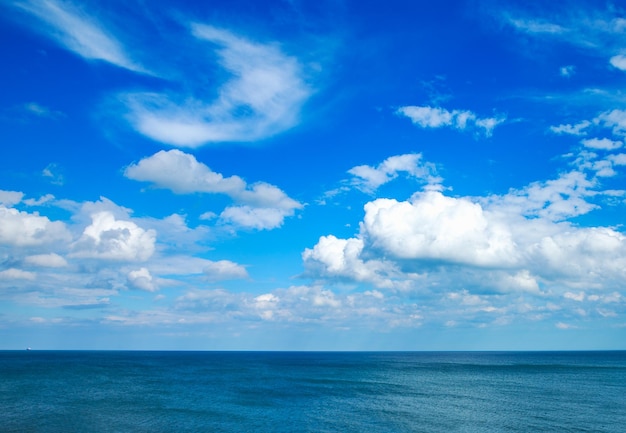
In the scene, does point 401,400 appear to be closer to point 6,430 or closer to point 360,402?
point 360,402

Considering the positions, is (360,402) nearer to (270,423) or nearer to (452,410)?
(452,410)

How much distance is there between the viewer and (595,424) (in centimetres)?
6538

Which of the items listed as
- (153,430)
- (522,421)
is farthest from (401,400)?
(153,430)

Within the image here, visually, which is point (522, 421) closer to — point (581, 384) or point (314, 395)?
point (314, 395)

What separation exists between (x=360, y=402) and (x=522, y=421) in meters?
28.7

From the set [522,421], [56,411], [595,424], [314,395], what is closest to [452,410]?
[522,421]

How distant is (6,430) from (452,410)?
63807mm

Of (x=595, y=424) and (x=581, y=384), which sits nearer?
(x=595, y=424)

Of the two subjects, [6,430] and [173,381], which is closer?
[6,430]

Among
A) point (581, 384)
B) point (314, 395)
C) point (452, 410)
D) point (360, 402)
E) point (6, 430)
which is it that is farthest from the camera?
point (581, 384)

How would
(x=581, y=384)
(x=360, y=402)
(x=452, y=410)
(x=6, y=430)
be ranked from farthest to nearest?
(x=581, y=384) → (x=360, y=402) → (x=452, y=410) → (x=6, y=430)

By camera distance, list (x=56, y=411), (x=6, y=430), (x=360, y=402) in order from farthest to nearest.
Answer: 1. (x=360, y=402)
2. (x=56, y=411)
3. (x=6, y=430)

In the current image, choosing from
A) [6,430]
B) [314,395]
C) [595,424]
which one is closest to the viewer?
[6,430]

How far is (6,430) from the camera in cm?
5812
